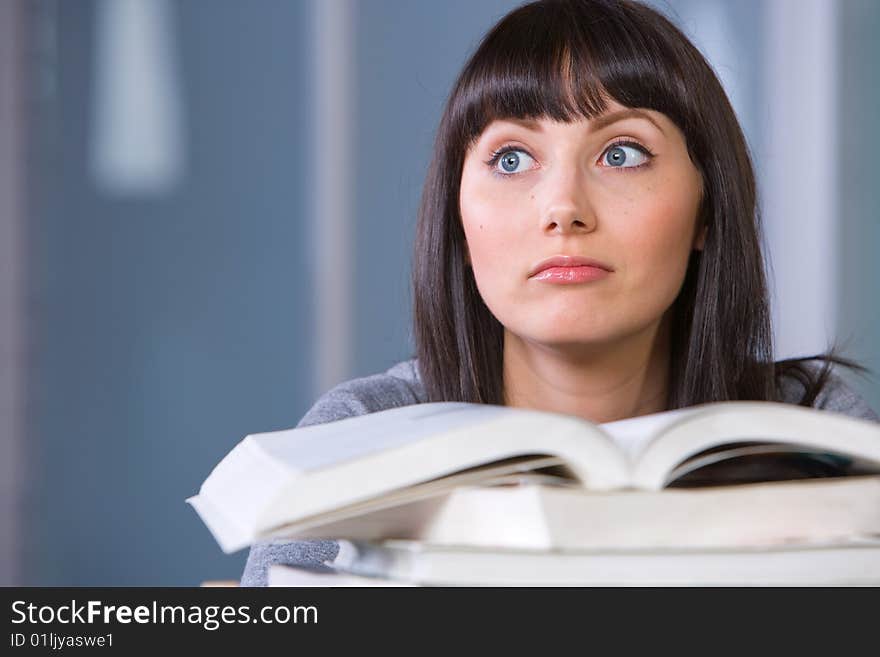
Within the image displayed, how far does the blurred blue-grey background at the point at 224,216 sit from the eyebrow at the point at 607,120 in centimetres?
176

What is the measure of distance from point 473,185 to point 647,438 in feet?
2.01

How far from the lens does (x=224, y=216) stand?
290cm

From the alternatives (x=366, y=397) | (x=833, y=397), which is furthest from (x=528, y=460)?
(x=833, y=397)

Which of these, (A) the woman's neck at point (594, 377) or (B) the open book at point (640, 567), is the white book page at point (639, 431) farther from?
(A) the woman's neck at point (594, 377)

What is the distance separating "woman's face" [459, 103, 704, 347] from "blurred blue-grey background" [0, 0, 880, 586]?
1.75 m

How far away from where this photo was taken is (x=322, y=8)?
2.93m

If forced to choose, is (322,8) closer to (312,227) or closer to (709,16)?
(312,227)

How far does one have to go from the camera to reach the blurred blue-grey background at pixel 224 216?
108 inches

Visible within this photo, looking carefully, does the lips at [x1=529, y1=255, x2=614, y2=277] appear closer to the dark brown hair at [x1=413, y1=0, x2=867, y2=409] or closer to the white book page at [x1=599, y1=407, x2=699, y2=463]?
the dark brown hair at [x1=413, y1=0, x2=867, y2=409]

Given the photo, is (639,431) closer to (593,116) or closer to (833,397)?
(593,116)

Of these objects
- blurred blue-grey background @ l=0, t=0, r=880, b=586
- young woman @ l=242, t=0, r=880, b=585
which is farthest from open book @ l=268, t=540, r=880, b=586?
blurred blue-grey background @ l=0, t=0, r=880, b=586

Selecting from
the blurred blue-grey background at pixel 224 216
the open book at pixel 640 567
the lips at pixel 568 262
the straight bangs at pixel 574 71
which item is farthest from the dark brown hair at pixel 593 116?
the blurred blue-grey background at pixel 224 216
